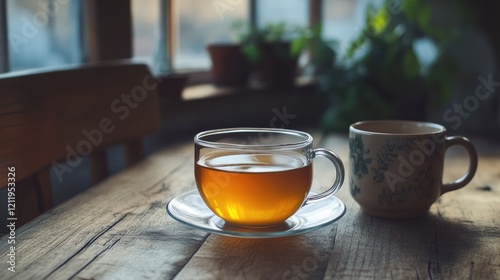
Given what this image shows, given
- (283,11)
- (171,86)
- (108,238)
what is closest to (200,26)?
(283,11)

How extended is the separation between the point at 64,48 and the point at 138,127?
1.58 ft

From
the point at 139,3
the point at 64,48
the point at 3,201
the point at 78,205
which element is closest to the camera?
the point at 78,205

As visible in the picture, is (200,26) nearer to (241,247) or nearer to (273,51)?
(273,51)

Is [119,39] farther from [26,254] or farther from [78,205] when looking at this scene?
[26,254]

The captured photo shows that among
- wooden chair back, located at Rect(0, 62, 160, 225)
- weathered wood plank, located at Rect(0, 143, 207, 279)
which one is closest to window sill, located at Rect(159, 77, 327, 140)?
wooden chair back, located at Rect(0, 62, 160, 225)

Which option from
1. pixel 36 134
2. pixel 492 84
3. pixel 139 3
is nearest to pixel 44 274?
pixel 36 134

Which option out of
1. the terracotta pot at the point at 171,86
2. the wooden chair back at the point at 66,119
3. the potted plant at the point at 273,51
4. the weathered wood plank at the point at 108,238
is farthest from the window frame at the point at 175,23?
the weathered wood plank at the point at 108,238

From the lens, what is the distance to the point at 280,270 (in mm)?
702

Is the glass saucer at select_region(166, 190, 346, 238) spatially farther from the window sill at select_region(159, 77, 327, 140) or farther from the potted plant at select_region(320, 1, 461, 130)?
the potted plant at select_region(320, 1, 461, 130)

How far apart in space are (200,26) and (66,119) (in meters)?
1.18

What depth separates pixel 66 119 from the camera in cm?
110

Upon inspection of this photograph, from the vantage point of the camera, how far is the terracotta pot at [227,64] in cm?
214

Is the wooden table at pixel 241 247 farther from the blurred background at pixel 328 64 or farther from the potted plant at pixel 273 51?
the potted plant at pixel 273 51

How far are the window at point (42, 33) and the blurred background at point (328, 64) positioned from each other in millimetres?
217
